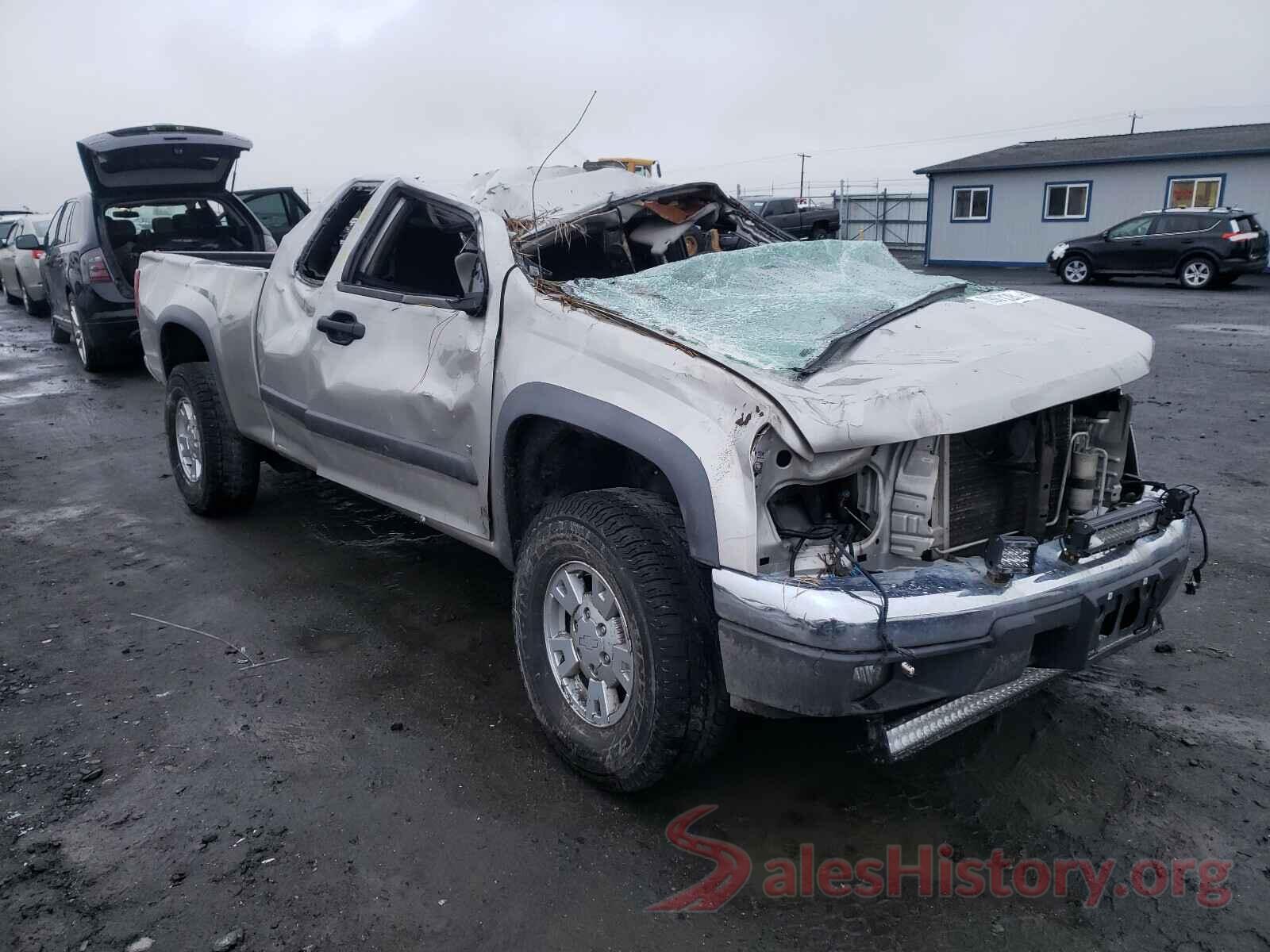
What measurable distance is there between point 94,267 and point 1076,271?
1832 cm

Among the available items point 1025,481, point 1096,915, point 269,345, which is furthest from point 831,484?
point 269,345

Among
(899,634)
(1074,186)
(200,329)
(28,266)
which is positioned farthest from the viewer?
(1074,186)

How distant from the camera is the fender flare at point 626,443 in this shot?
250 centimetres

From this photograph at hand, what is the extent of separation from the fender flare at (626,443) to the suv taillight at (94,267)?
831cm

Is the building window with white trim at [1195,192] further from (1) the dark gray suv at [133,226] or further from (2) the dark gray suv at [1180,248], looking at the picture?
(1) the dark gray suv at [133,226]

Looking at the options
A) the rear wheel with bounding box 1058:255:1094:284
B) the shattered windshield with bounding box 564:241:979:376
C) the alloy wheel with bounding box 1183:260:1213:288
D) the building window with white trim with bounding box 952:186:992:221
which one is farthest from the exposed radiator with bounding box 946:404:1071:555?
the building window with white trim with bounding box 952:186:992:221

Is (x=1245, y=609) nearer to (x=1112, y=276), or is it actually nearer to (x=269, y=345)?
(x=269, y=345)

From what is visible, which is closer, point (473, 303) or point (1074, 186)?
point (473, 303)

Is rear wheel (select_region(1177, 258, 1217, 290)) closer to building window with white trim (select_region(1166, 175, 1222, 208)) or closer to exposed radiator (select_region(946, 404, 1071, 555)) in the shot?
building window with white trim (select_region(1166, 175, 1222, 208))

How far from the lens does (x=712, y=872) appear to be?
2.62 m

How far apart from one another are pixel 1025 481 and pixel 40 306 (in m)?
17.3

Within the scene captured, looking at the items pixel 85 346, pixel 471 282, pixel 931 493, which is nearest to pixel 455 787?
pixel 931 493

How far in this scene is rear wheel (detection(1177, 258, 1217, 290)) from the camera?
18.2 m

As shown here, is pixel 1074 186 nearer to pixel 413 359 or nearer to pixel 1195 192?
pixel 1195 192
